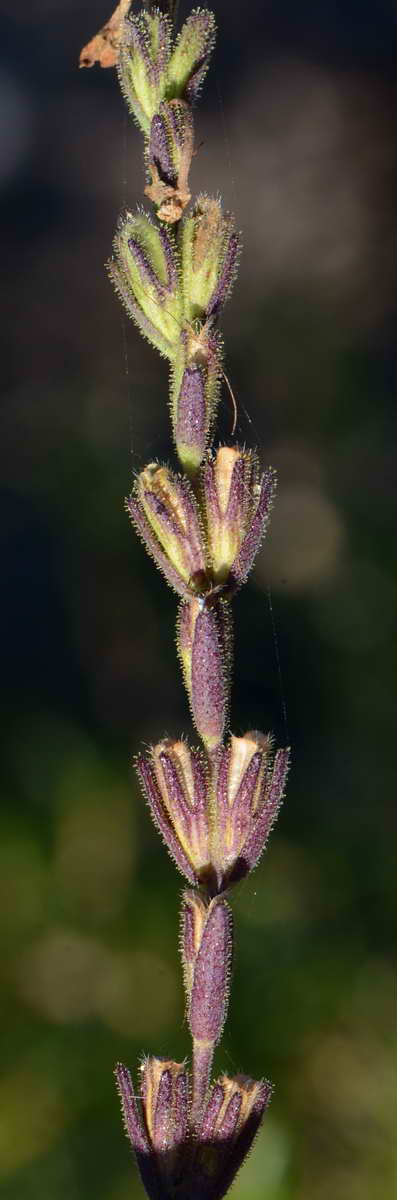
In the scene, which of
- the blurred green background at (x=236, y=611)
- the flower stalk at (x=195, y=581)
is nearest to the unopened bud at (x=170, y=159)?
the flower stalk at (x=195, y=581)

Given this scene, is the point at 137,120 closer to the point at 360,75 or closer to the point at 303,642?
the point at 303,642

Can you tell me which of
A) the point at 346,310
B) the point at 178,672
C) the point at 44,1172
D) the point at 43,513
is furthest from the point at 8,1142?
the point at 346,310

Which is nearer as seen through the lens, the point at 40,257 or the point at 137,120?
the point at 137,120

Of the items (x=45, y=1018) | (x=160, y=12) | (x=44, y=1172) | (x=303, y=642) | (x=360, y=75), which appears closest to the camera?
(x=160, y=12)

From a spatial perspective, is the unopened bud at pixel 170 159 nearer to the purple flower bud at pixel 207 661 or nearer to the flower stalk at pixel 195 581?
the flower stalk at pixel 195 581

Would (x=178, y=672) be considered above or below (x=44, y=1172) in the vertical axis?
above

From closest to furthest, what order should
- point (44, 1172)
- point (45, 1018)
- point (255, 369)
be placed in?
1. point (44, 1172)
2. point (45, 1018)
3. point (255, 369)
